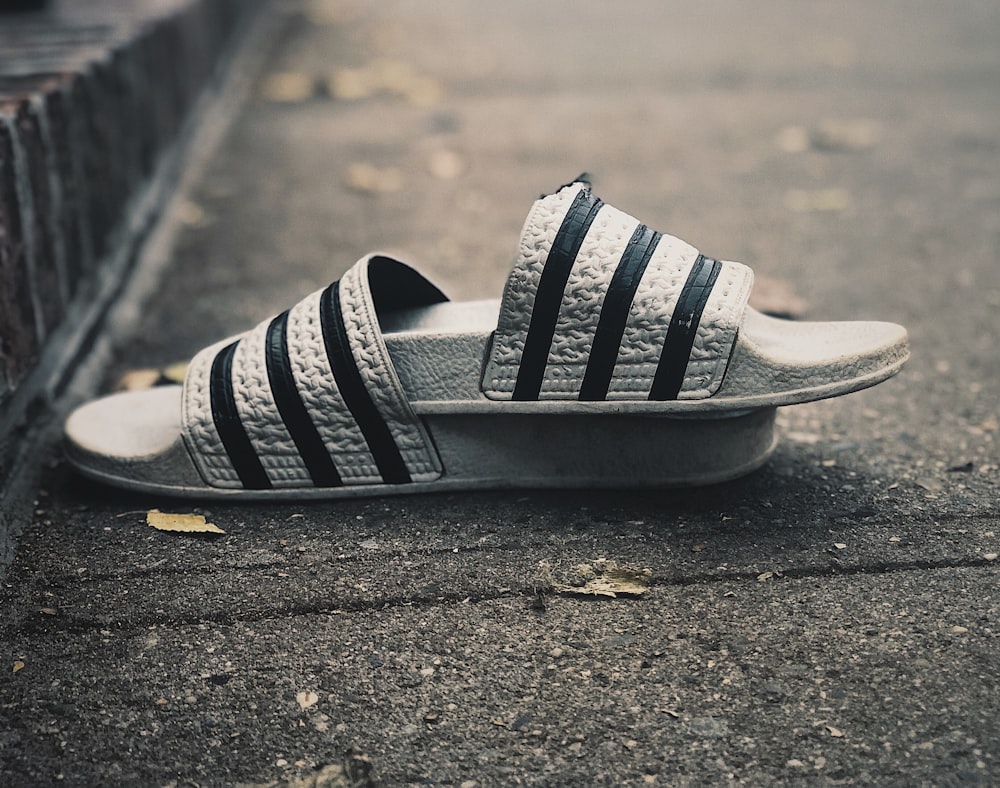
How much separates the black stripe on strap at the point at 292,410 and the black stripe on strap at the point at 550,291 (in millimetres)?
331

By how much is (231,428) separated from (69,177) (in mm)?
941

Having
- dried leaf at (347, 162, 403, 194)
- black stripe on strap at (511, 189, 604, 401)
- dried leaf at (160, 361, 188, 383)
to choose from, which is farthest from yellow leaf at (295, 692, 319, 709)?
dried leaf at (347, 162, 403, 194)

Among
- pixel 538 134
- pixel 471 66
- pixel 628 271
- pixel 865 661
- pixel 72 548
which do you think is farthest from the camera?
pixel 471 66

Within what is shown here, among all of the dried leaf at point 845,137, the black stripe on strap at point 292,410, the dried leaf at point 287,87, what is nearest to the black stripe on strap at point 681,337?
the black stripe on strap at point 292,410

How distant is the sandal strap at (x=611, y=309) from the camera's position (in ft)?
5.25

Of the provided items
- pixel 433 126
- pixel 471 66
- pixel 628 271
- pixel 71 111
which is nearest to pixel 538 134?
pixel 433 126

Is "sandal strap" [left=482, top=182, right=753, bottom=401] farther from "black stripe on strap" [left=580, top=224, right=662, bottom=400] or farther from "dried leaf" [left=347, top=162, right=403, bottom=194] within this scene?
"dried leaf" [left=347, top=162, right=403, bottom=194]

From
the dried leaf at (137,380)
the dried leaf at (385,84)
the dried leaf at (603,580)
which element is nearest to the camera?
the dried leaf at (603,580)

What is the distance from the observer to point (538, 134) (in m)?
4.07

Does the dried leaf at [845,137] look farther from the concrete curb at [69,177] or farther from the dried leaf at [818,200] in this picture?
the concrete curb at [69,177]

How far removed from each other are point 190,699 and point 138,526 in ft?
1.50

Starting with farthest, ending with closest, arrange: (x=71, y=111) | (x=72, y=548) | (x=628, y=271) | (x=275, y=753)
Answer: (x=71, y=111) → (x=72, y=548) → (x=628, y=271) → (x=275, y=753)

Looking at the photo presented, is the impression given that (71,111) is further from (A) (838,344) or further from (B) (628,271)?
(A) (838,344)

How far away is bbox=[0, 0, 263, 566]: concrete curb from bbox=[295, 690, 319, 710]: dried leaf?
593 mm
